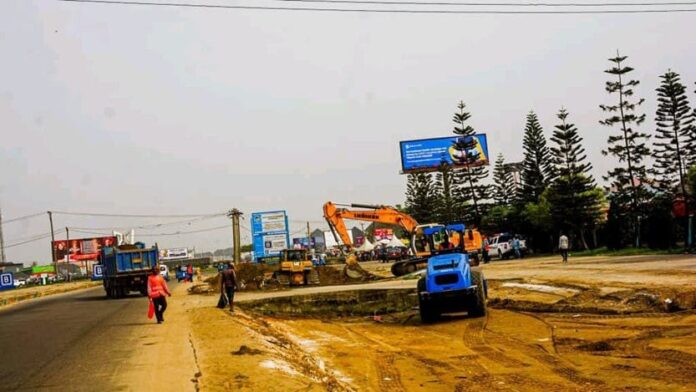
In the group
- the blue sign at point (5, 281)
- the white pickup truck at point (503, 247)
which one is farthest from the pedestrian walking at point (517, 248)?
the blue sign at point (5, 281)

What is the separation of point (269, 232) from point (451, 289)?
42.0 m

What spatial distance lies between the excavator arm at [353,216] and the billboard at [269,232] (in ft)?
69.0

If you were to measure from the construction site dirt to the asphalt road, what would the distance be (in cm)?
164

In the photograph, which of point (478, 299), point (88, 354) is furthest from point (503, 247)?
point (88, 354)

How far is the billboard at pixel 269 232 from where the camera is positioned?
5884 centimetres

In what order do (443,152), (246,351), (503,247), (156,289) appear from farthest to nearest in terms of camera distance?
(443,152) → (503,247) → (156,289) → (246,351)

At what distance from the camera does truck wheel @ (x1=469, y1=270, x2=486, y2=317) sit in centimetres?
1836

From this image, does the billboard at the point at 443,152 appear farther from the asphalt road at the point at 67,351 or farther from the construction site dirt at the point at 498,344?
the asphalt road at the point at 67,351

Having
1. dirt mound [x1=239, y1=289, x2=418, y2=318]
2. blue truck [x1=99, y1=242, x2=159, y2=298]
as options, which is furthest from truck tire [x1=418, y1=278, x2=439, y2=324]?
blue truck [x1=99, y1=242, x2=159, y2=298]

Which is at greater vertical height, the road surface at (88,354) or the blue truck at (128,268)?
the blue truck at (128,268)

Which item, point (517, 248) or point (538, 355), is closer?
point (538, 355)

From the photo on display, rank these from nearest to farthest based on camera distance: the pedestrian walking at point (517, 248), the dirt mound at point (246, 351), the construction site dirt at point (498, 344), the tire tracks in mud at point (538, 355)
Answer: the tire tracks in mud at point (538, 355) < the construction site dirt at point (498, 344) < the dirt mound at point (246, 351) < the pedestrian walking at point (517, 248)

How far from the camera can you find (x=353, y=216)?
3853 cm

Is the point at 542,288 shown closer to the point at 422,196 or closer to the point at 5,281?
the point at 5,281
